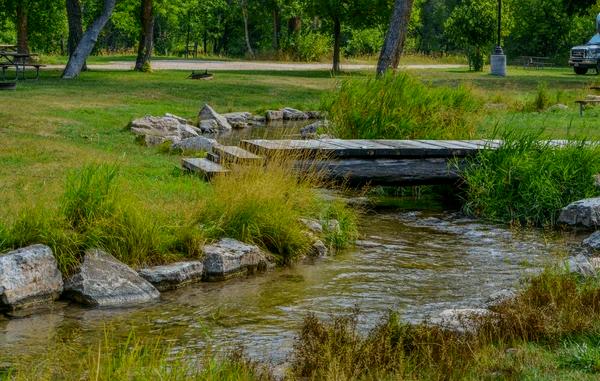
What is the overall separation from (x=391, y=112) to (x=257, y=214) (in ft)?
18.5

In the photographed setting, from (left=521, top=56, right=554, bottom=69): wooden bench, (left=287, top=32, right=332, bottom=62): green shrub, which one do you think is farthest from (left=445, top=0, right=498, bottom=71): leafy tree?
(left=521, top=56, right=554, bottom=69): wooden bench

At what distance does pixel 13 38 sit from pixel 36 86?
35.6 meters

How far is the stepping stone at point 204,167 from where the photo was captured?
12078 millimetres

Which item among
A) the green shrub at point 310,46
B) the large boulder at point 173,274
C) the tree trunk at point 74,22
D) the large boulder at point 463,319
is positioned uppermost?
the tree trunk at point 74,22

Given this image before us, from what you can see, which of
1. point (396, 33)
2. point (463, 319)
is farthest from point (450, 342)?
point (396, 33)

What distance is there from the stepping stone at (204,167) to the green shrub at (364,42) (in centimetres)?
4201

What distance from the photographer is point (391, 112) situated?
14977 millimetres

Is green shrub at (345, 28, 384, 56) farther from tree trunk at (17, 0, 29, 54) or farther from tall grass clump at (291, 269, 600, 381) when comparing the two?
tall grass clump at (291, 269, 600, 381)

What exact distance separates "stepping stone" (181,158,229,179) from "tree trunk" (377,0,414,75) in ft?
53.0

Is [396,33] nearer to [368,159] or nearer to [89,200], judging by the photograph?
[368,159]

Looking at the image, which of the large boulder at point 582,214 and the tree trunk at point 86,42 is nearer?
the large boulder at point 582,214

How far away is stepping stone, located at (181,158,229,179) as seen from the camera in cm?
1208

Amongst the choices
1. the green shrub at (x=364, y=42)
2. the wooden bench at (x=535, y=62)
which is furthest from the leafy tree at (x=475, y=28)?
the green shrub at (x=364, y=42)

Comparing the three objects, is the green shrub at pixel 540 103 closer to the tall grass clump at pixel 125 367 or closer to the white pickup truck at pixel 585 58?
the tall grass clump at pixel 125 367
